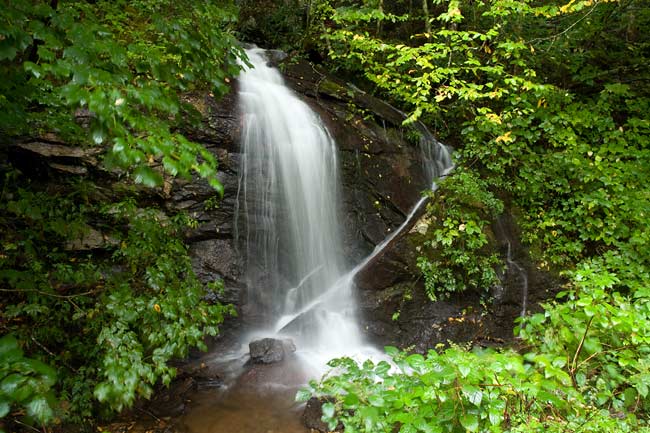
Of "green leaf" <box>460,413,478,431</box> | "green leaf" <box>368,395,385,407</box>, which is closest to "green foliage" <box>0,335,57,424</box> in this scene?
"green leaf" <box>368,395,385,407</box>

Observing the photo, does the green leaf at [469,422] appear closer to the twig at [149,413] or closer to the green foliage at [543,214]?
the green foliage at [543,214]

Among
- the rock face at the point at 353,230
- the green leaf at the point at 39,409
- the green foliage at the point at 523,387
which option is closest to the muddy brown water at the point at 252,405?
the rock face at the point at 353,230

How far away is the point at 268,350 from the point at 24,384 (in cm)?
341

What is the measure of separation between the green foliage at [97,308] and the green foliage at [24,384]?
951mm

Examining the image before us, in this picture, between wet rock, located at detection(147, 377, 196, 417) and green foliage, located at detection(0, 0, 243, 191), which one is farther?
wet rock, located at detection(147, 377, 196, 417)

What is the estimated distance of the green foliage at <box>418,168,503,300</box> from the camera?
518 centimetres

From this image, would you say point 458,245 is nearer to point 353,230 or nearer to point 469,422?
point 353,230

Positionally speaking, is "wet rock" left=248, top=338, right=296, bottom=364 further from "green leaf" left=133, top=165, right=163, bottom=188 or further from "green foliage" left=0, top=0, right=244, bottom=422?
"green leaf" left=133, top=165, right=163, bottom=188

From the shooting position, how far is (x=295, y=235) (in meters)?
5.70

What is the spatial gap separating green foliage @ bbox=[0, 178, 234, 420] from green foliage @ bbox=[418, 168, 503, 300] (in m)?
3.39

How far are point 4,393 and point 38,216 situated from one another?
195 cm

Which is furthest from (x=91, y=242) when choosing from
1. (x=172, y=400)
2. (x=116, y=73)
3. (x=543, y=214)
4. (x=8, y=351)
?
(x=543, y=214)

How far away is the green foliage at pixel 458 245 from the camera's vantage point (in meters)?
5.18

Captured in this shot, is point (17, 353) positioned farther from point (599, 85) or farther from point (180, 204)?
point (599, 85)
